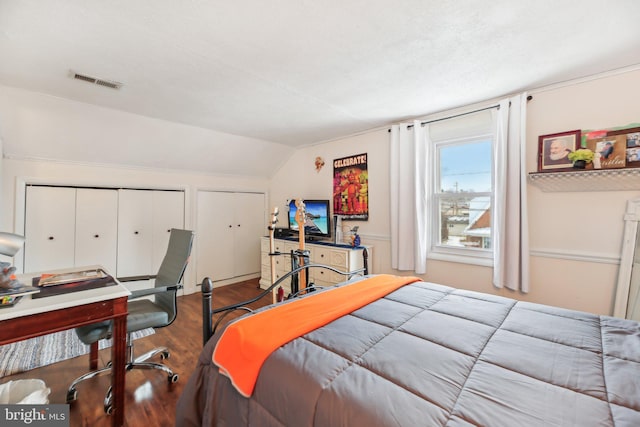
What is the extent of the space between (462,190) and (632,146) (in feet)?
4.21

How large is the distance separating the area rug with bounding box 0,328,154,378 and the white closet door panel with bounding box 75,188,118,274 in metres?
0.98

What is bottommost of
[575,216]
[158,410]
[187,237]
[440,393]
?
[158,410]

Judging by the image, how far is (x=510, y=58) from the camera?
6.42 ft

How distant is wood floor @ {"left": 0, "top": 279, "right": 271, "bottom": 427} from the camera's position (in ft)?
5.52

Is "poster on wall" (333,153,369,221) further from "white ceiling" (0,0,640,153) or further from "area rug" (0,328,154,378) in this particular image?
"area rug" (0,328,154,378)

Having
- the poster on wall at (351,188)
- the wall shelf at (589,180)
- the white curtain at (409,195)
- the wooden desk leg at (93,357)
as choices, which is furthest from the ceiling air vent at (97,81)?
the wall shelf at (589,180)

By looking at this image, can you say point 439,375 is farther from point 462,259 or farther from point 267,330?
point 462,259

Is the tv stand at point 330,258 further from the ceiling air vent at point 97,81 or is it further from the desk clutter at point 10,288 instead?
the ceiling air vent at point 97,81

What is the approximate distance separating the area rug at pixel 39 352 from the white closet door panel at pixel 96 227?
0.98 metres

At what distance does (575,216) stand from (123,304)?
347 centimetres

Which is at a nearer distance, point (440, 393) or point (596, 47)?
point (440, 393)

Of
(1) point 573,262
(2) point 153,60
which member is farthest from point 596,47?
(2) point 153,60

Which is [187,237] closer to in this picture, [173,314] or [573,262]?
[173,314]

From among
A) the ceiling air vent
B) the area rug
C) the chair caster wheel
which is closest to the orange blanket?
the chair caster wheel
